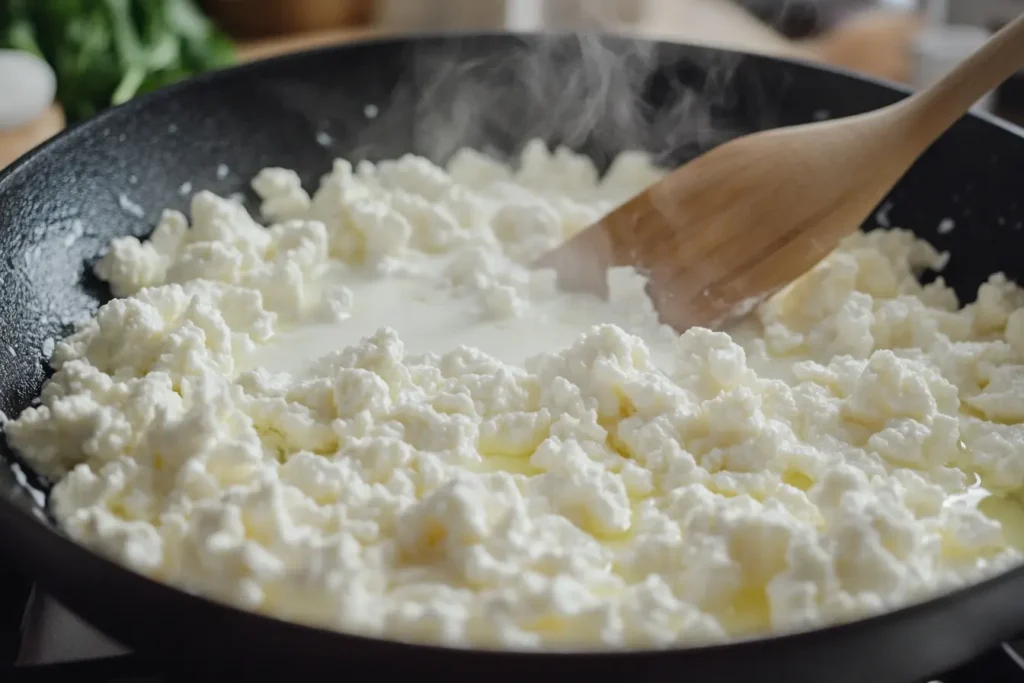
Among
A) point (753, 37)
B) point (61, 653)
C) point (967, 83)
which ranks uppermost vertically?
point (967, 83)

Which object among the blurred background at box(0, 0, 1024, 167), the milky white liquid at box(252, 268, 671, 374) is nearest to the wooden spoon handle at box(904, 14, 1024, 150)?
the milky white liquid at box(252, 268, 671, 374)

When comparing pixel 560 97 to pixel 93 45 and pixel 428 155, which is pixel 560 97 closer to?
pixel 428 155

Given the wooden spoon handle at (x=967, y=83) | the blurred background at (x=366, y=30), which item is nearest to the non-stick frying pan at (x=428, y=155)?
the wooden spoon handle at (x=967, y=83)

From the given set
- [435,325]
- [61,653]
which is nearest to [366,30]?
[435,325]

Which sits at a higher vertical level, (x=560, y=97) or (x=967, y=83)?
(x=967, y=83)

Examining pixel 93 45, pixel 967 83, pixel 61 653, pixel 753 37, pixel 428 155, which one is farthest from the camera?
pixel 753 37

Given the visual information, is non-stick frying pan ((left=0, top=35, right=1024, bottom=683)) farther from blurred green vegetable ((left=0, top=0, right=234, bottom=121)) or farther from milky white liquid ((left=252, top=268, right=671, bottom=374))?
blurred green vegetable ((left=0, top=0, right=234, bottom=121))
